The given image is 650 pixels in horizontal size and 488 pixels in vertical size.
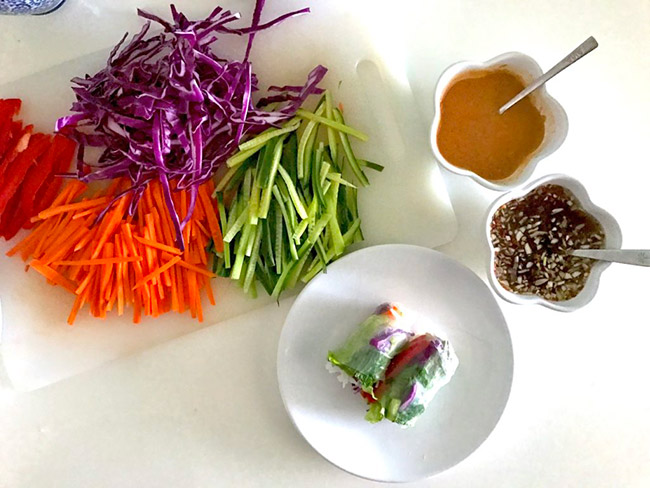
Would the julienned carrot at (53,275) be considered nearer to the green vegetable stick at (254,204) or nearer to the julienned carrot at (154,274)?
the julienned carrot at (154,274)

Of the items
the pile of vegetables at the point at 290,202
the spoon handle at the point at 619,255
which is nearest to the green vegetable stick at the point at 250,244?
the pile of vegetables at the point at 290,202

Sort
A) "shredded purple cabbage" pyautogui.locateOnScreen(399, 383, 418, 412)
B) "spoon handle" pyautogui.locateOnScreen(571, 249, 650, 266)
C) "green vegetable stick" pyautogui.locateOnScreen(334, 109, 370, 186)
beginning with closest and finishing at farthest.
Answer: "spoon handle" pyautogui.locateOnScreen(571, 249, 650, 266)
"shredded purple cabbage" pyautogui.locateOnScreen(399, 383, 418, 412)
"green vegetable stick" pyautogui.locateOnScreen(334, 109, 370, 186)

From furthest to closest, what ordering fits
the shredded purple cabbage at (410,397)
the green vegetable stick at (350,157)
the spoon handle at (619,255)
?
1. the green vegetable stick at (350,157)
2. the shredded purple cabbage at (410,397)
3. the spoon handle at (619,255)

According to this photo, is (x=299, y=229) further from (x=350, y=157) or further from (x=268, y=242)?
(x=350, y=157)

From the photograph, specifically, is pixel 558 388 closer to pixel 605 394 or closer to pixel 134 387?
pixel 605 394

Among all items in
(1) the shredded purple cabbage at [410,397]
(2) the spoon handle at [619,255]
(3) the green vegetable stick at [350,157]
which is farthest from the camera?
(3) the green vegetable stick at [350,157]

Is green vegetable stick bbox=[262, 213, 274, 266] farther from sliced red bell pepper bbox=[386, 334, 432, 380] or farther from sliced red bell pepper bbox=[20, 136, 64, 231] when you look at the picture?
sliced red bell pepper bbox=[20, 136, 64, 231]

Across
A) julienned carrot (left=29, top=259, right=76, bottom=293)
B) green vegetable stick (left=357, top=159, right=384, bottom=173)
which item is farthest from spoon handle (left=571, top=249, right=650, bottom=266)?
julienned carrot (left=29, top=259, right=76, bottom=293)
